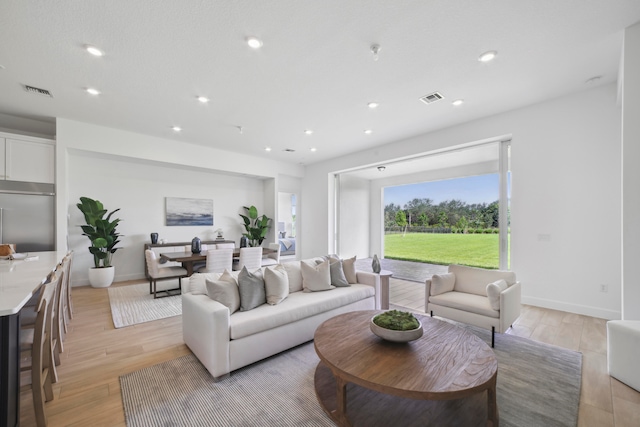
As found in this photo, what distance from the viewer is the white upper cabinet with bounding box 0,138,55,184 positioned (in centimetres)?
423

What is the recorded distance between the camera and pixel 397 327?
1.89m

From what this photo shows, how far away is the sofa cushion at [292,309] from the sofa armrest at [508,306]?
57.1 inches

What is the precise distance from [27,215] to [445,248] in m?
8.88

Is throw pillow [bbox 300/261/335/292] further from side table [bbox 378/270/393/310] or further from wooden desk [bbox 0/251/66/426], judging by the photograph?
wooden desk [bbox 0/251/66/426]

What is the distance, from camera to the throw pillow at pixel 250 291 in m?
2.58

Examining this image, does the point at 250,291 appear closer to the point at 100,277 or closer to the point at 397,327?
the point at 397,327

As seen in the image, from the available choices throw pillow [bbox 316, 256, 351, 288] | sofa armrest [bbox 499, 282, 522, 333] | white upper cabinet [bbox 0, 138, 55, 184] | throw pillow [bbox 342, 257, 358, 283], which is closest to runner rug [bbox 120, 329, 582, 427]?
sofa armrest [bbox 499, 282, 522, 333]

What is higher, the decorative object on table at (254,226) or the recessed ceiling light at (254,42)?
the recessed ceiling light at (254,42)

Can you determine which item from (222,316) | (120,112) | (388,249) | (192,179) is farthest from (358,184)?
(222,316)

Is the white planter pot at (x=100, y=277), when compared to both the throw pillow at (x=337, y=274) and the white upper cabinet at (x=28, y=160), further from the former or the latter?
the throw pillow at (x=337, y=274)

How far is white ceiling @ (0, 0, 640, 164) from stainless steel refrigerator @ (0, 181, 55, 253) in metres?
1.28

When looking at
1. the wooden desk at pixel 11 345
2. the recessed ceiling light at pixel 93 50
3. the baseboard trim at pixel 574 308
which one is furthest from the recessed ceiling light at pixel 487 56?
the wooden desk at pixel 11 345

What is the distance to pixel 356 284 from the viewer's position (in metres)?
3.62

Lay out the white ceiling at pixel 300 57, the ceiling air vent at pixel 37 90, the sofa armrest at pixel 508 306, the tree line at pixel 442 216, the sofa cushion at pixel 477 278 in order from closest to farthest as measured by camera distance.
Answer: the white ceiling at pixel 300 57
the sofa armrest at pixel 508 306
the sofa cushion at pixel 477 278
the ceiling air vent at pixel 37 90
the tree line at pixel 442 216
